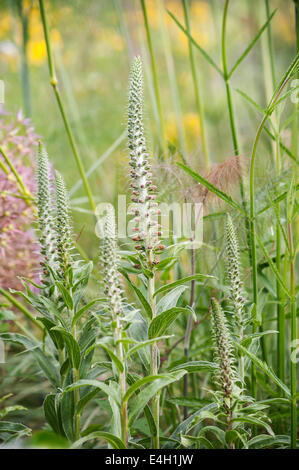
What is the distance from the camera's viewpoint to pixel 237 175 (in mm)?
694

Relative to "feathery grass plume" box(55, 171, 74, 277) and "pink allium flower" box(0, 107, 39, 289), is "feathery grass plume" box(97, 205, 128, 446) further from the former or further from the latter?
"pink allium flower" box(0, 107, 39, 289)

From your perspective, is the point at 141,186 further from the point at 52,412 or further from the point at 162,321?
the point at 52,412

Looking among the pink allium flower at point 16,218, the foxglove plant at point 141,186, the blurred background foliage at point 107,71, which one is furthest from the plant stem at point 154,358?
the blurred background foliage at point 107,71

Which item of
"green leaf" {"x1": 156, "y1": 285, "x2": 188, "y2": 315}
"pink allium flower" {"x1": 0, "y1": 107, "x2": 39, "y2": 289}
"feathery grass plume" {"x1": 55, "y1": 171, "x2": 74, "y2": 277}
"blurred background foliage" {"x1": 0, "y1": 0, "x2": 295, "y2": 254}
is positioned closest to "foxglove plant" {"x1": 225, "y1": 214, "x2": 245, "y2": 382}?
"green leaf" {"x1": 156, "y1": 285, "x2": 188, "y2": 315}

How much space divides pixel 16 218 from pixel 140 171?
1.31 feet

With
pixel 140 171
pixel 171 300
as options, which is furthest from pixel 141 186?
pixel 171 300

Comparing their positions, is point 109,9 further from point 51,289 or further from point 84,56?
point 51,289

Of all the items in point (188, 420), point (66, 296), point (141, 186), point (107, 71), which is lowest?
point (188, 420)

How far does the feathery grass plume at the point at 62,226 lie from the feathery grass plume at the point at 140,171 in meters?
0.07

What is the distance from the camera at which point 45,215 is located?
526 mm

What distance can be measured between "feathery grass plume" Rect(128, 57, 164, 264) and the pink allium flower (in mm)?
344

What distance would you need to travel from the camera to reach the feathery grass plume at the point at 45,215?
0.51 metres

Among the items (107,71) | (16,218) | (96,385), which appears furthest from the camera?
(107,71)

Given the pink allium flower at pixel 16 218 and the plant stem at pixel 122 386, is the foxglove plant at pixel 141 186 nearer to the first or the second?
the plant stem at pixel 122 386
